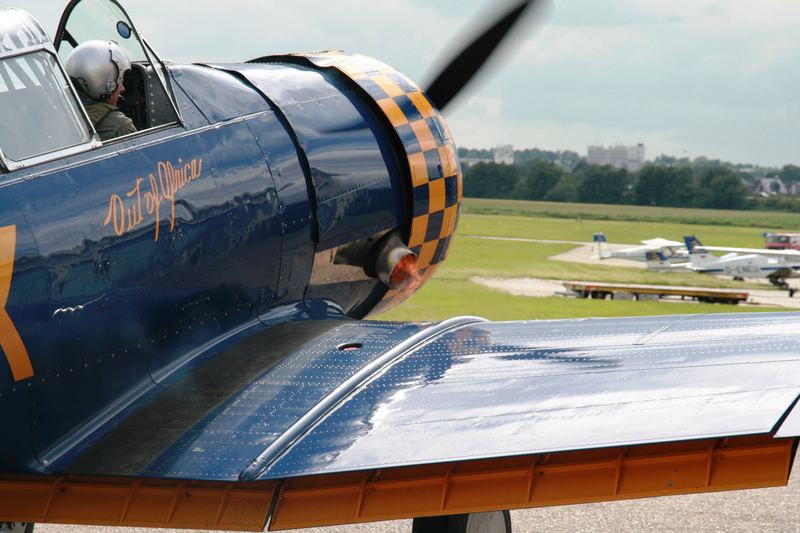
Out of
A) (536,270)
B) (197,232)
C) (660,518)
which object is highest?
(197,232)

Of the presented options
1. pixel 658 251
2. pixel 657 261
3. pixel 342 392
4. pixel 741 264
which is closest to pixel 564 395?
pixel 342 392

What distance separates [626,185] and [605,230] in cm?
2696

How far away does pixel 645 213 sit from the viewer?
105750 millimetres

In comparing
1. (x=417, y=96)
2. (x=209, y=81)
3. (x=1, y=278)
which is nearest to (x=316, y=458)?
(x=1, y=278)

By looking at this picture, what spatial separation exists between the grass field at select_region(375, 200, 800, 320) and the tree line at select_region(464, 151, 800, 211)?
236 cm

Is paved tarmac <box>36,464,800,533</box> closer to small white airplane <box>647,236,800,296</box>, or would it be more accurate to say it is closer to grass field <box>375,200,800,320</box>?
grass field <box>375,200,800,320</box>

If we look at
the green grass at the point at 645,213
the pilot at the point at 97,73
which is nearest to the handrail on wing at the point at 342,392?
the pilot at the point at 97,73

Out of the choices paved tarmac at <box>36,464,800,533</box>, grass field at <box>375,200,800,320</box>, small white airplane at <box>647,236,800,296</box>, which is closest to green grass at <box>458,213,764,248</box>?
grass field at <box>375,200,800,320</box>

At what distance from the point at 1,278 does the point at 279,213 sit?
1922mm

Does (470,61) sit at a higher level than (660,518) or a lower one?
higher

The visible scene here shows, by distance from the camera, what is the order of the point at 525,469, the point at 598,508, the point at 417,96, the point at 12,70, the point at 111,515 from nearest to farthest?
1. the point at 525,469
2. the point at 111,515
3. the point at 12,70
4. the point at 598,508
5. the point at 417,96

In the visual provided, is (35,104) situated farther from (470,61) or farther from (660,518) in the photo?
(470,61)

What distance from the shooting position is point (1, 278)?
11.2 feet

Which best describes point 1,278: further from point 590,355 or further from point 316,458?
point 590,355
